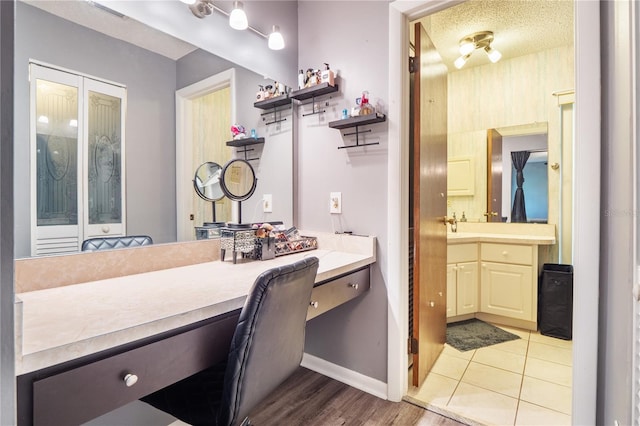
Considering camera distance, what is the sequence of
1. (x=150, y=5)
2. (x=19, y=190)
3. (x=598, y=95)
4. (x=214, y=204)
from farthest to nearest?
(x=214, y=204) → (x=150, y=5) → (x=598, y=95) → (x=19, y=190)

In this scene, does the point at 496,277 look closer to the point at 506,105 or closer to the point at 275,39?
the point at 506,105

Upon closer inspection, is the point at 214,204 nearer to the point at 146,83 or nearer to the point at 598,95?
the point at 146,83

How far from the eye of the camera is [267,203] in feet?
6.68

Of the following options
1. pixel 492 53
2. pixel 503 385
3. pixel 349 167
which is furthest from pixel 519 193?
pixel 349 167

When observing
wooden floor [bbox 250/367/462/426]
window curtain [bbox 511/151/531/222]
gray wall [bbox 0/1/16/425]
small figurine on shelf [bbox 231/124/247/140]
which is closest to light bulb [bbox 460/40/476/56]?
window curtain [bbox 511/151/531/222]

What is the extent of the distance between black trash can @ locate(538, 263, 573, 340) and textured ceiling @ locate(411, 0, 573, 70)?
206 cm

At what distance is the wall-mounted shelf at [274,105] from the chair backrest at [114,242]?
1.05 metres

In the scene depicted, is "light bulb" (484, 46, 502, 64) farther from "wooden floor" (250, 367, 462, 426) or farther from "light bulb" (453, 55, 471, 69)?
"wooden floor" (250, 367, 462, 426)

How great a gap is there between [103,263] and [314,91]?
144 centimetres

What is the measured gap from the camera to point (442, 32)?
8.91ft

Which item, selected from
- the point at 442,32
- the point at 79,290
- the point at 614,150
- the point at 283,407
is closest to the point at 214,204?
the point at 79,290

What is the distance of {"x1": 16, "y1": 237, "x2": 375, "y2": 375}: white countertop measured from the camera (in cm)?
66

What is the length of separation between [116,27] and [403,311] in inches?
75.4

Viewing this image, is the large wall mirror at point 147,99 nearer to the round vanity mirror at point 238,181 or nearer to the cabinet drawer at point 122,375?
the round vanity mirror at point 238,181
